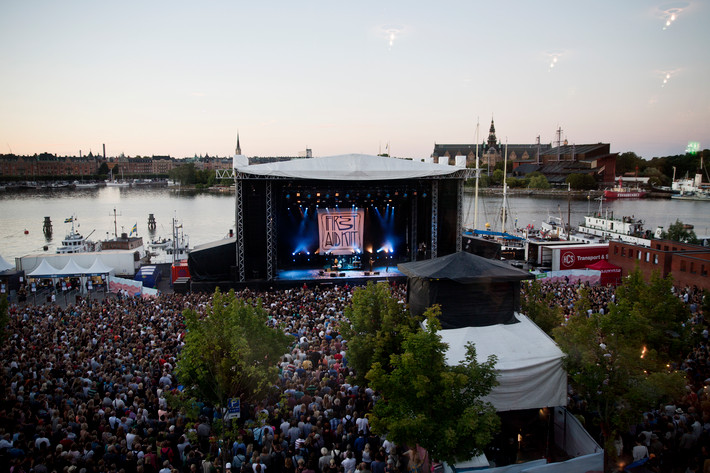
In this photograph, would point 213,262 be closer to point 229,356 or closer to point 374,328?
point 374,328

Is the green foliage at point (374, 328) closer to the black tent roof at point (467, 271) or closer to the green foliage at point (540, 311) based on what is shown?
the black tent roof at point (467, 271)

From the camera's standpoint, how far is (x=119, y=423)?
7746mm

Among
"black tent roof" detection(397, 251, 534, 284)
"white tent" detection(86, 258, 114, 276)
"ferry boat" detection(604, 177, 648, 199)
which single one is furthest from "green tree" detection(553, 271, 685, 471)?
"ferry boat" detection(604, 177, 648, 199)

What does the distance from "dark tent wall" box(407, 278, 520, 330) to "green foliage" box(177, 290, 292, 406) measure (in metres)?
2.89

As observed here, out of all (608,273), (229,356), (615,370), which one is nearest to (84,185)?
(608,273)

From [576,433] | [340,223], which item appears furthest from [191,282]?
[576,433]

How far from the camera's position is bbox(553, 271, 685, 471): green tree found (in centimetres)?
693

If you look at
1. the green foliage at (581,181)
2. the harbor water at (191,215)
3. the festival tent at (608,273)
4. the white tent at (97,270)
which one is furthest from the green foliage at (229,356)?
the green foliage at (581,181)

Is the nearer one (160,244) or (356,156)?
(356,156)

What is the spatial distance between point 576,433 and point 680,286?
656 inches

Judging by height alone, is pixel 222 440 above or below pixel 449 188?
below

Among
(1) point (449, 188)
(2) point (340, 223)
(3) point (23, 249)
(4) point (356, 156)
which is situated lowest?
(3) point (23, 249)

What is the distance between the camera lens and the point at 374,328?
346 inches

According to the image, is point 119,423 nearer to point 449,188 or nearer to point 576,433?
point 576,433
